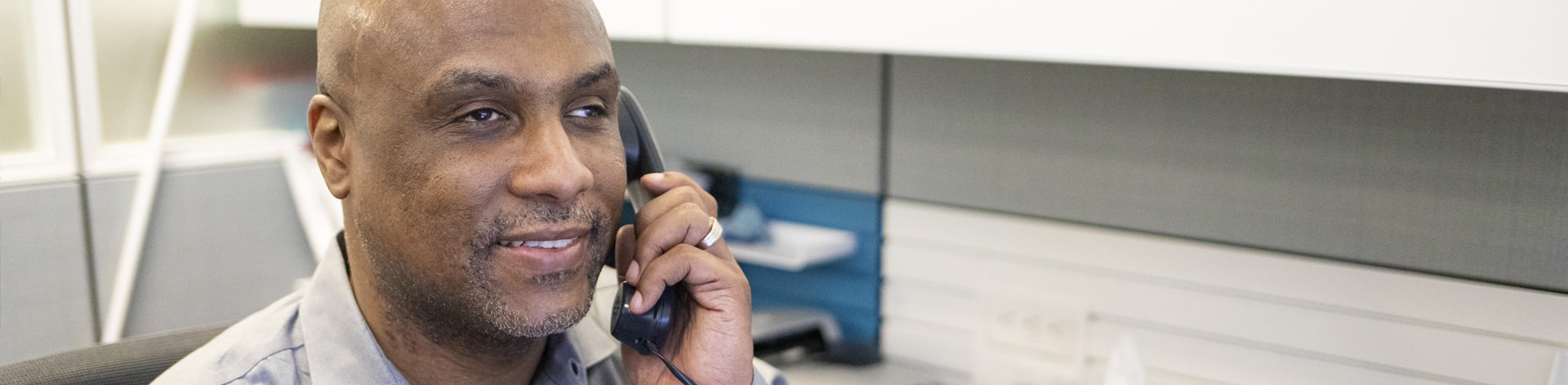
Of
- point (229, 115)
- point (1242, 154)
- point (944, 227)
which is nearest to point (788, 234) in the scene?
point (944, 227)

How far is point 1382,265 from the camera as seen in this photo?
1441 millimetres

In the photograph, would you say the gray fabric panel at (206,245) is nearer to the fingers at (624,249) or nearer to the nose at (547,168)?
the fingers at (624,249)

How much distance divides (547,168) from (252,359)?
0.30 m

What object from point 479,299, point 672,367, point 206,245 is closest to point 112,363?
point 479,299

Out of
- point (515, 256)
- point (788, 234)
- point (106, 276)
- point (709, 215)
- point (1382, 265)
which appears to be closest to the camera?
point (515, 256)

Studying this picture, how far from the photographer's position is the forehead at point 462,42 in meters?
0.91

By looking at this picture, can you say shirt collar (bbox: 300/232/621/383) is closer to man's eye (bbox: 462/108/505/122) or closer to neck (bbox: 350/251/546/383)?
neck (bbox: 350/251/546/383)

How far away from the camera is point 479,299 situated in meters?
0.94

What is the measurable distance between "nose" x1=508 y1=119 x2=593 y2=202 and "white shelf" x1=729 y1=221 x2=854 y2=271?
3.20ft

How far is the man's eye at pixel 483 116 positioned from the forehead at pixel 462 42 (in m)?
0.04

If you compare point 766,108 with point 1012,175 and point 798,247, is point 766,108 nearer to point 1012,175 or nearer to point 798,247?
point 798,247

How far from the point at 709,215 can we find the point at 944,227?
2.43ft

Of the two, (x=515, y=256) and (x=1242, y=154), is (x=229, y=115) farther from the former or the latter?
(x=1242, y=154)

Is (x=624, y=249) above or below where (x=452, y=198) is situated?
below
